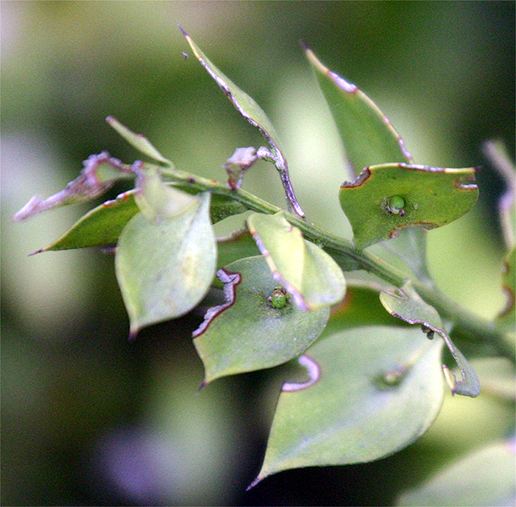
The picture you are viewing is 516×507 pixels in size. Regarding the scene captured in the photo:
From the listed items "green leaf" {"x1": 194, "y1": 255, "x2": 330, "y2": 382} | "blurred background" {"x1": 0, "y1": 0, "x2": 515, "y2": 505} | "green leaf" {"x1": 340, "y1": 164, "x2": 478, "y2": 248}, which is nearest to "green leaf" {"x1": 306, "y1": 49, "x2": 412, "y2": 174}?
"green leaf" {"x1": 340, "y1": 164, "x2": 478, "y2": 248}

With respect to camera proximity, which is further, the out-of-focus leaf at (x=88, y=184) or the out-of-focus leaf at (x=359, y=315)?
the out-of-focus leaf at (x=359, y=315)

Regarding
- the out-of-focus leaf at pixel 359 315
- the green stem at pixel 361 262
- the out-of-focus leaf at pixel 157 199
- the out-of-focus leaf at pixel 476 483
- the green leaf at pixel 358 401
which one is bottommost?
the out-of-focus leaf at pixel 476 483

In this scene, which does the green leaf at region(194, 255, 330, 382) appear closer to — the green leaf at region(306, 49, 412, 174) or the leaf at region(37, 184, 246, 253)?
the leaf at region(37, 184, 246, 253)

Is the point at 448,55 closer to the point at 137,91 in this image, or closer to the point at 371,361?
the point at 137,91

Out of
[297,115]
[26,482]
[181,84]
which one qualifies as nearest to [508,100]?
[297,115]

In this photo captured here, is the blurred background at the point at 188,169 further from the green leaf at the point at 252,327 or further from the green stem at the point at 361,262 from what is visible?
the green leaf at the point at 252,327

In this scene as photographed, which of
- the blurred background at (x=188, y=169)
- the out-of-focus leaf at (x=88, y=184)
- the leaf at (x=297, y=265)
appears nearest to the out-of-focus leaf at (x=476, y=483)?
the blurred background at (x=188, y=169)

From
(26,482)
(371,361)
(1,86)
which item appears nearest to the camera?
(371,361)
